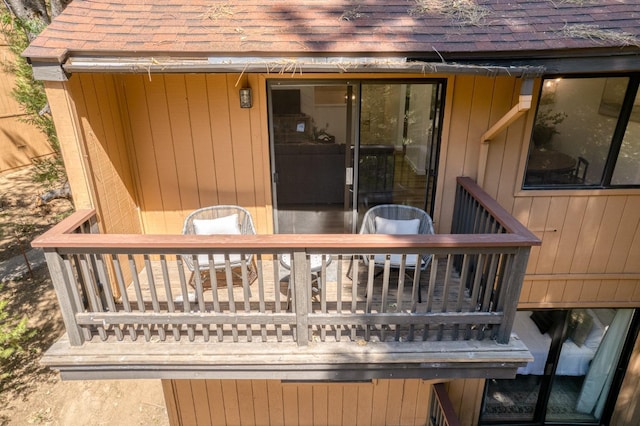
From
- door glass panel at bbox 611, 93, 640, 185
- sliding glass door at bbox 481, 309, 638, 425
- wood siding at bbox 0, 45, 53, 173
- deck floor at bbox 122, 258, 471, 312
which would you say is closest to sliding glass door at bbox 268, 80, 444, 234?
deck floor at bbox 122, 258, 471, 312

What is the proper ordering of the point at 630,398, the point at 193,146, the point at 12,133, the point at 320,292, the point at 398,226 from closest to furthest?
the point at 320,292, the point at 398,226, the point at 193,146, the point at 630,398, the point at 12,133

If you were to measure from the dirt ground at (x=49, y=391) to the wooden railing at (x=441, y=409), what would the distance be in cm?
395

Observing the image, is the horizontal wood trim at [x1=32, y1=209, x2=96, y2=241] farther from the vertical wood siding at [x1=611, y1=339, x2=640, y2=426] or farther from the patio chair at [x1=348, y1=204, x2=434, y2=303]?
the vertical wood siding at [x1=611, y1=339, x2=640, y2=426]

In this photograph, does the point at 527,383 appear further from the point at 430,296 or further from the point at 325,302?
the point at 325,302

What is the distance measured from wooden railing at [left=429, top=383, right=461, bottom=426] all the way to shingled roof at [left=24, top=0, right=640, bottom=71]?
3.65 meters

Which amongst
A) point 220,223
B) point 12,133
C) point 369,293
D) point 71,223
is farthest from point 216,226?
point 12,133

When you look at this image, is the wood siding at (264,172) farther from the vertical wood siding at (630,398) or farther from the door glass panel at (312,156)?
the vertical wood siding at (630,398)

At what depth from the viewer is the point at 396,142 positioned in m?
4.16

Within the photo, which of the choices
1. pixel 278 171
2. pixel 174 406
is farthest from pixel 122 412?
pixel 278 171

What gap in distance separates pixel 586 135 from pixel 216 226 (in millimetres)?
3988

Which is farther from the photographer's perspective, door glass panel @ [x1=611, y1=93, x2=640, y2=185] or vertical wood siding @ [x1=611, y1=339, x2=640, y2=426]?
vertical wood siding @ [x1=611, y1=339, x2=640, y2=426]

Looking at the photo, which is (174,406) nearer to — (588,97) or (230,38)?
(230,38)

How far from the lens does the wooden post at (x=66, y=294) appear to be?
2787 mm

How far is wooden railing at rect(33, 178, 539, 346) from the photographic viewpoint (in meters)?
2.74
